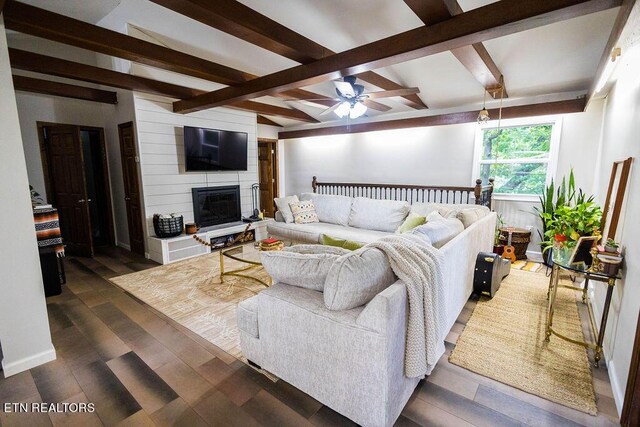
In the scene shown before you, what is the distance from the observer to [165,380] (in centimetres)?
198

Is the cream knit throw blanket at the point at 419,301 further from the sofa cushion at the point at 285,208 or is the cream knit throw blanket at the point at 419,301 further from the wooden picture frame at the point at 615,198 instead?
the sofa cushion at the point at 285,208

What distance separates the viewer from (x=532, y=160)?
4484mm

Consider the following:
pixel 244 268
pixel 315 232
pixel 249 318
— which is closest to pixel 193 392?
pixel 249 318

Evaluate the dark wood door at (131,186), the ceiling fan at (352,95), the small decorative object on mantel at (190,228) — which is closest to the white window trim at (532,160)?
the ceiling fan at (352,95)

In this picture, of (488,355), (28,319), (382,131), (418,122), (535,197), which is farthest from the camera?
(382,131)

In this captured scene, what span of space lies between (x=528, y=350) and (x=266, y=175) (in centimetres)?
655

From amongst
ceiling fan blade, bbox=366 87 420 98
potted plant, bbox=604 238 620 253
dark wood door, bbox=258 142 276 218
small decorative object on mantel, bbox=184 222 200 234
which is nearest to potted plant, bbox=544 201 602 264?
potted plant, bbox=604 238 620 253

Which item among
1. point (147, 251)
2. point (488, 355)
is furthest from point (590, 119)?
point (147, 251)

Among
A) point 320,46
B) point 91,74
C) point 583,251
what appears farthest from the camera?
point 91,74

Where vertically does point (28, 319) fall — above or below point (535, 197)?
below

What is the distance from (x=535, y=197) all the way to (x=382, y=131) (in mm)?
2900

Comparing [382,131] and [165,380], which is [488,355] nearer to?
[165,380]

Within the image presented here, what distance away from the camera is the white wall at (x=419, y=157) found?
4117mm

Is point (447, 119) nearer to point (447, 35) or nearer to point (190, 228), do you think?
point (447, 35)
